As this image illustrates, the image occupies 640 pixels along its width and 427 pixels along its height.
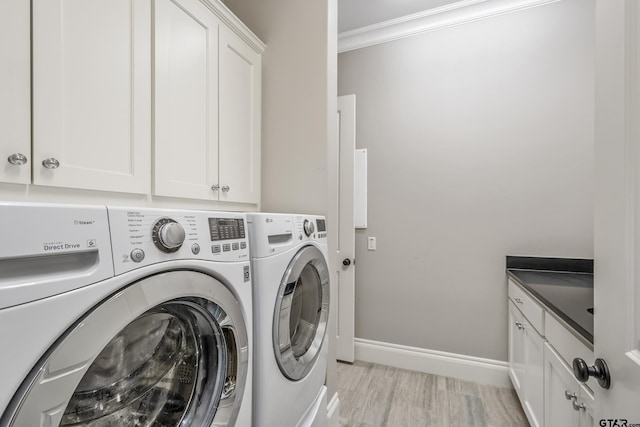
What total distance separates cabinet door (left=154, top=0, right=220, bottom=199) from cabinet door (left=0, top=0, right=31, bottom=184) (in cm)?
36

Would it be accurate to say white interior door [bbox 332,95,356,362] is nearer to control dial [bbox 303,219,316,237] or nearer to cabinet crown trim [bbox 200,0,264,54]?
cabinet crown trim [bbox 200,0,264,54]

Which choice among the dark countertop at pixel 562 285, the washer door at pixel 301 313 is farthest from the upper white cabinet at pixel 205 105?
the dark countertop at pixel 562 285

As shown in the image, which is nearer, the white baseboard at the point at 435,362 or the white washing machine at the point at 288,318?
the white washing machine at the point at 288,318

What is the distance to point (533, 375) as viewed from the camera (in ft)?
4.96

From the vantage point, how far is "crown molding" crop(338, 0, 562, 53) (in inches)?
85.1

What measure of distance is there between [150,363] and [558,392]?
1.51 meters

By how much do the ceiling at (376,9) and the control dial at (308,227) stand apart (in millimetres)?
1933

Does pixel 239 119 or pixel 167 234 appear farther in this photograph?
pixel 239 119

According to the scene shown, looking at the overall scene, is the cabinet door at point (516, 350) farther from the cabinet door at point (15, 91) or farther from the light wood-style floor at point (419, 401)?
the cabinet door at point (15, 91)

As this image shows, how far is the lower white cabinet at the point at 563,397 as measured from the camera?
3.01 feet

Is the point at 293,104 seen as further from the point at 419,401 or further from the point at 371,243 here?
the point at 419,401

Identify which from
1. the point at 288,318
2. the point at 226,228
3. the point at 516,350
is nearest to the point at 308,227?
the point at 288,318

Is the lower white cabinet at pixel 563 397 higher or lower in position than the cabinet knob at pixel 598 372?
lower

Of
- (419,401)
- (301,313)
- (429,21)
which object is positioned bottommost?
(419,401)
